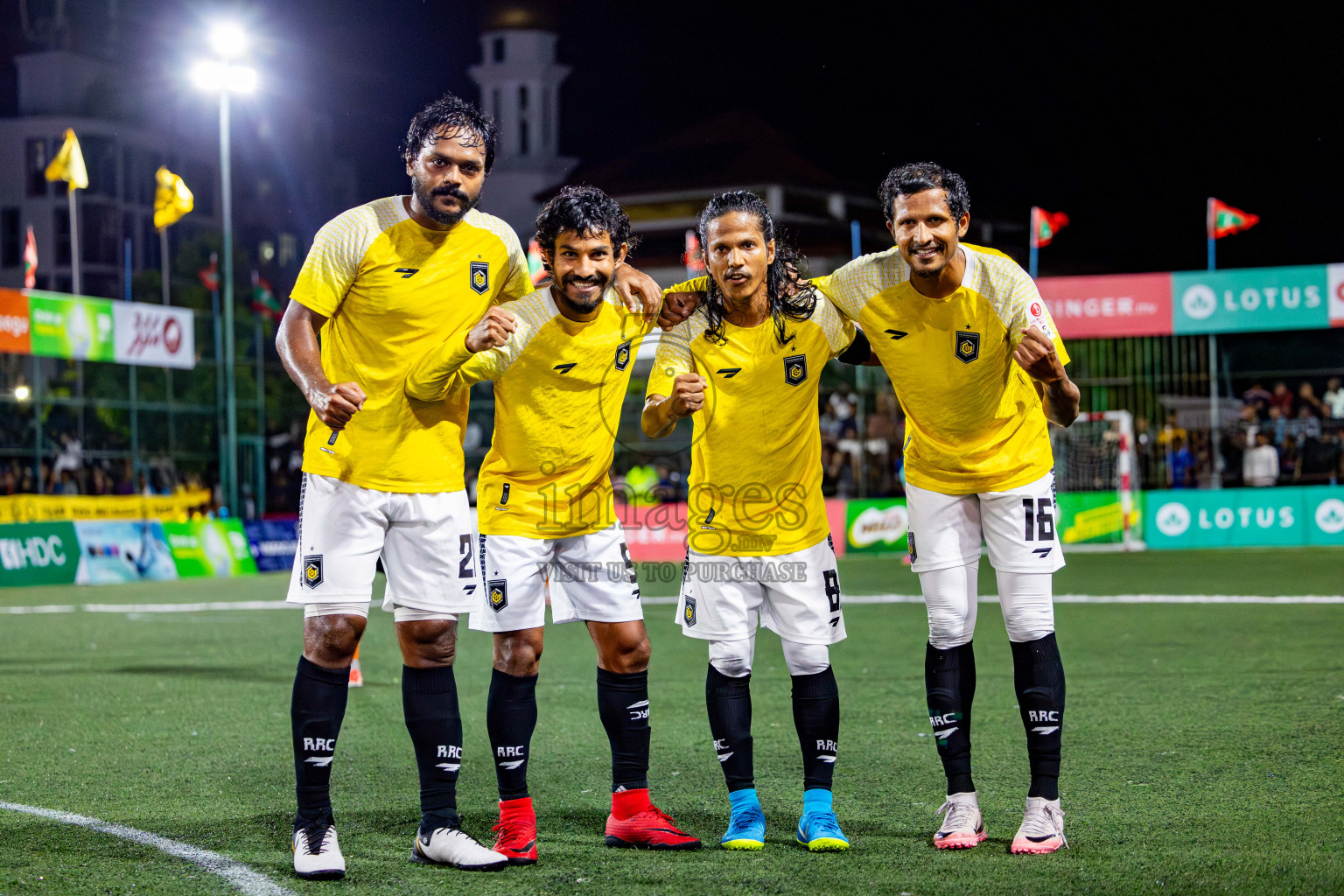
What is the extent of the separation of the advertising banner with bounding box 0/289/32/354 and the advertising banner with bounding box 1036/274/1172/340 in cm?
1745

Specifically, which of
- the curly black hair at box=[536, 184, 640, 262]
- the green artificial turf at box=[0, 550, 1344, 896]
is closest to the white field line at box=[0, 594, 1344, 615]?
the green artificial turf at box=[0, 550, 1344, 896]

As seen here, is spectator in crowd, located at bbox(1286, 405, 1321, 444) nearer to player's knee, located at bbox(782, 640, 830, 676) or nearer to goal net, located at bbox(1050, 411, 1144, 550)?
goal net, located at bbox(1050, 411, 1144, 550)

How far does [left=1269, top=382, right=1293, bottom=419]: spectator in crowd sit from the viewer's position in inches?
947

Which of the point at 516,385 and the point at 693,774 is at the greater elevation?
the point at 516,385

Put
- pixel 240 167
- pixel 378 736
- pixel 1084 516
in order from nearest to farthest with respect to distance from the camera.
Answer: pixel 378 736 → pixel 1084 516 → pixel 240 167

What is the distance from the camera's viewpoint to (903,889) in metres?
3.76

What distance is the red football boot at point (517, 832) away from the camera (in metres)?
4.23

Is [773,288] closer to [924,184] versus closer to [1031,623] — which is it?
[924,184]

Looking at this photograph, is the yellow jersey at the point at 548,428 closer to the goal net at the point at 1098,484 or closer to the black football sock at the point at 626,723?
the black football sock at the point at 626,723

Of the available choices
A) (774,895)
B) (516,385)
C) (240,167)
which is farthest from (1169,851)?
(240,167)

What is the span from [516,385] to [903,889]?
2.07 m

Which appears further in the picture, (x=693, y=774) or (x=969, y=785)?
(x=693, y=774)

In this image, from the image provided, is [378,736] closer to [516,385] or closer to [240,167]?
[516,385]

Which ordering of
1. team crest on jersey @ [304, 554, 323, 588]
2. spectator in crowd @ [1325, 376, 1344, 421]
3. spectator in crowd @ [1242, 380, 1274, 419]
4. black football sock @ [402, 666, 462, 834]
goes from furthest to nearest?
1. spectator in crowd @ [1242, 380, 1274, 419]
2. spectator in crowd @ [1325, 376, 1344, 421]
3. black football sock @ [402, 666, 462, 834]
4. team crest on jersey @ [304, 554, 323, 588]
